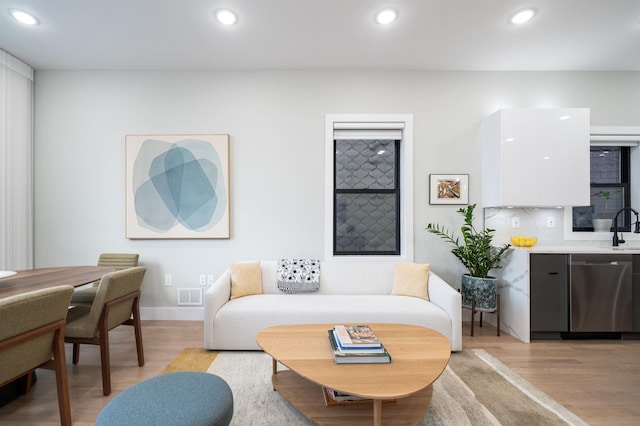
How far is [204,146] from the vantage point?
320cm

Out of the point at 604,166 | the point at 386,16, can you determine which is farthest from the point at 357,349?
the point at 604,166

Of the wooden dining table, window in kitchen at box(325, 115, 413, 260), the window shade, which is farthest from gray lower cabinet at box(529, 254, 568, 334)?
the wooden dining table

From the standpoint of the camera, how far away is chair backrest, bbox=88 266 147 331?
180 cm

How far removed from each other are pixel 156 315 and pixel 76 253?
119 centimetres

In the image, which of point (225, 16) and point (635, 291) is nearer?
point (225, 16)

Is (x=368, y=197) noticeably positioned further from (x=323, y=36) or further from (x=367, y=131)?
(x=323, y=36)

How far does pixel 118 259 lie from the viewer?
306 cm

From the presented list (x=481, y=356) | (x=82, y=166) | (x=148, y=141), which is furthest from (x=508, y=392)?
(x=82, y=166)

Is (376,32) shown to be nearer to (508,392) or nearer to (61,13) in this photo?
(61,13)

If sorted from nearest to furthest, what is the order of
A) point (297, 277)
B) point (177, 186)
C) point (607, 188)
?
point (297, 277), point (177, 186), point (607, 188)

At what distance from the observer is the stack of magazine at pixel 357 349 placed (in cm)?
147

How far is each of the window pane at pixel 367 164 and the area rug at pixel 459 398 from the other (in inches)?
79.2

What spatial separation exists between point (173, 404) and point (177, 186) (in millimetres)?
2514

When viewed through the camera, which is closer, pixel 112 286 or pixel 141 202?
pixel 112 286
